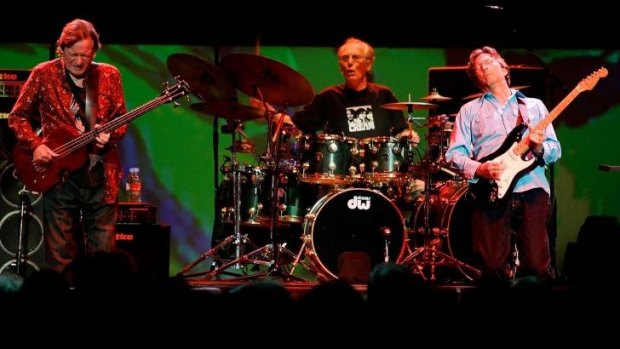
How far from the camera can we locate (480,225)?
6484 millimetres

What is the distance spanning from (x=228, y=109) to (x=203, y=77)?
0.44 meters

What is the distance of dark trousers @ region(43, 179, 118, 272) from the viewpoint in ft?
20.5

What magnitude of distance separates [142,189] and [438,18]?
4044 millimetres

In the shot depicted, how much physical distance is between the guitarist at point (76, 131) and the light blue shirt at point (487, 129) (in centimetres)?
257

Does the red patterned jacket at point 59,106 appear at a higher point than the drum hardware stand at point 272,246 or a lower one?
higher

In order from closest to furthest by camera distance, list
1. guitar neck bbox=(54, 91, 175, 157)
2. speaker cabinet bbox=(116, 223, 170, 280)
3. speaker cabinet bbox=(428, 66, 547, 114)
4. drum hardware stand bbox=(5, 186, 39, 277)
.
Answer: guitar neck bbox=(54, 91, 175, 157) → drum hardware stand bbox=(5, 186, 39, 277) → speaker cabinet bbox=(116, 223, 170, 280) → speaker cabinet bbox=(428, 66, 547, 114)

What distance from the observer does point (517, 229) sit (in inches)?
255

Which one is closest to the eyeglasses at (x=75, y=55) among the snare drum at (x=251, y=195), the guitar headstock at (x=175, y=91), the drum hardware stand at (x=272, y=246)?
the guitar headstock at (x=175, y=91)

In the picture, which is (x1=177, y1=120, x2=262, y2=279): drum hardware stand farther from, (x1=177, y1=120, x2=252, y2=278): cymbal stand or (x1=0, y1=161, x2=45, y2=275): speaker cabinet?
(x1=0, y1=161, x2=45, y2=275): speaker cabinet

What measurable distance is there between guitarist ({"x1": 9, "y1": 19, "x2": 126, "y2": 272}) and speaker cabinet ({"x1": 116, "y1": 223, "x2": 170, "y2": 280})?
Answer: 1.92 meters

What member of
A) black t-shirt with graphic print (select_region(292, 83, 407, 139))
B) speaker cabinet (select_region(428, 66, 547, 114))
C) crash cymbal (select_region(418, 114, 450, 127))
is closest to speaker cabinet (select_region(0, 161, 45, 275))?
Result: black t-shirt with graphic print (select_region(292, 83, 407, 139))

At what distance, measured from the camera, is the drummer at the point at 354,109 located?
9.02 meters

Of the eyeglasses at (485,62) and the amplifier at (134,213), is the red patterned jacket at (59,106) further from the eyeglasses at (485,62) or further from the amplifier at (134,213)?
the eyeglasses at (485,62)

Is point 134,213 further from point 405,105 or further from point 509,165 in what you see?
point 509,165
